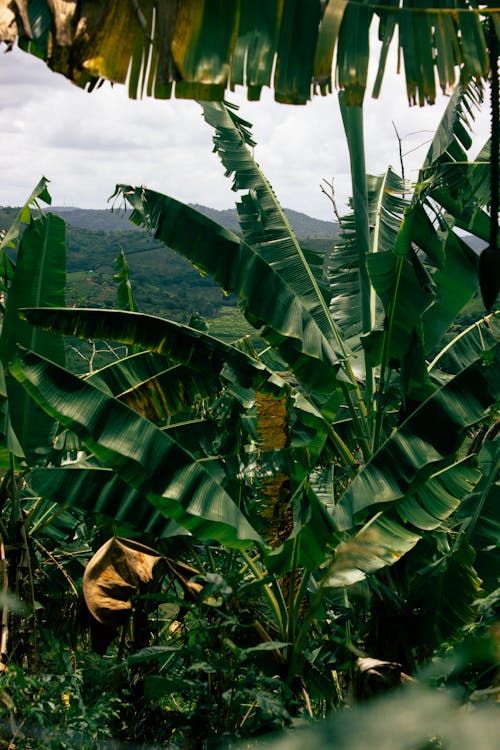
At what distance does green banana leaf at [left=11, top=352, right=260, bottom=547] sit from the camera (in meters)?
3.86

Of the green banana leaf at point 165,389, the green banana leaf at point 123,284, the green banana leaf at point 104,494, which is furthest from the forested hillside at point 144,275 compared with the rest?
the green banana leaf at point 104,494

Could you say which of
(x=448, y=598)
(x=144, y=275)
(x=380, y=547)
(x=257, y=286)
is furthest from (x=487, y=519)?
(x=144, y=275)

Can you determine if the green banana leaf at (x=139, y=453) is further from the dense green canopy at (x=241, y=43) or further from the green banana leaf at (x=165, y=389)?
the dense green canopy at (x=241, y=43)

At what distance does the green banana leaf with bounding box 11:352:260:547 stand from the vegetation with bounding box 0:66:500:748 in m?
0.01

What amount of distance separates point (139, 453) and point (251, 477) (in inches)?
51.2

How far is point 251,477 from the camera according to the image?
4973 mm

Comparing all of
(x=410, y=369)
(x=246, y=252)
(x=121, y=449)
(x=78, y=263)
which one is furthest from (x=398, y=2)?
(x=78, y=263)

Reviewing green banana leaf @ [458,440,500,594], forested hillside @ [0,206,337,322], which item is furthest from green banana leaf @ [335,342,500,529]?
forested hillside @ [0,206,337,322]

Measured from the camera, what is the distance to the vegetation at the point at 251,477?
3.84 metres

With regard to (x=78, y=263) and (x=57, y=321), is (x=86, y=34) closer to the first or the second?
(x=57, y=321)

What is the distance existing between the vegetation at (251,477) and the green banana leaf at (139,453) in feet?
0.04

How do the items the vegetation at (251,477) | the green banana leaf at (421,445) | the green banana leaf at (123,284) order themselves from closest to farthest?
the vegetation at (251,477) → the green banana leaf at (421,445) → the green banana leaf at (123,284)

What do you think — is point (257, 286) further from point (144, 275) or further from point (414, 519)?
point (144, 275)

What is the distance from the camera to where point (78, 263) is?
78938mm
